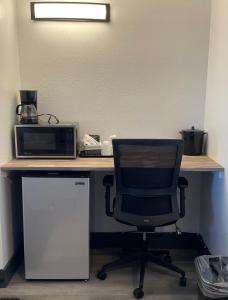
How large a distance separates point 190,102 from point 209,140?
38 centimetres

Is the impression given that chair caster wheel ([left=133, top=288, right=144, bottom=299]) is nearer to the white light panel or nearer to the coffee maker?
the coffee maker

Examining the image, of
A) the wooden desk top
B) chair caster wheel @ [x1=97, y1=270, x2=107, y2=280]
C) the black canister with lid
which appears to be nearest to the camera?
the wooden desk top

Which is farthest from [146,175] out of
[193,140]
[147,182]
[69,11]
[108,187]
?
[69,11]

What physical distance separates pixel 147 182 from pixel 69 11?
1.55m

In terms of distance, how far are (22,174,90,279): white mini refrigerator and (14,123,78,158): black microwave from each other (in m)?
0.31

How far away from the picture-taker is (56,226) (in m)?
2.46

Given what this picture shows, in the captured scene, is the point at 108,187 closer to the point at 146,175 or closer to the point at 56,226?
the point at 146,175

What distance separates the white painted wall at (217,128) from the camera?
7.90 feet

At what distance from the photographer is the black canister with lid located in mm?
2791

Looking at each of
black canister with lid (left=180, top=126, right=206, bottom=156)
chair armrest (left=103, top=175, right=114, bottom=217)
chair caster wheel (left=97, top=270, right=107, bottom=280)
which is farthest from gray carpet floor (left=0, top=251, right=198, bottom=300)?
black canister with lid (left=180, top=126, right=206, bottom=156)

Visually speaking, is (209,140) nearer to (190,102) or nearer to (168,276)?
(190,102)

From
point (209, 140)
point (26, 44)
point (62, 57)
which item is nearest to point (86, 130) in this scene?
point (62, 57)

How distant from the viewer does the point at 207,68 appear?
2.86 m

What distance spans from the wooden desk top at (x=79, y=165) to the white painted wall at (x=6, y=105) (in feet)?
0.42
